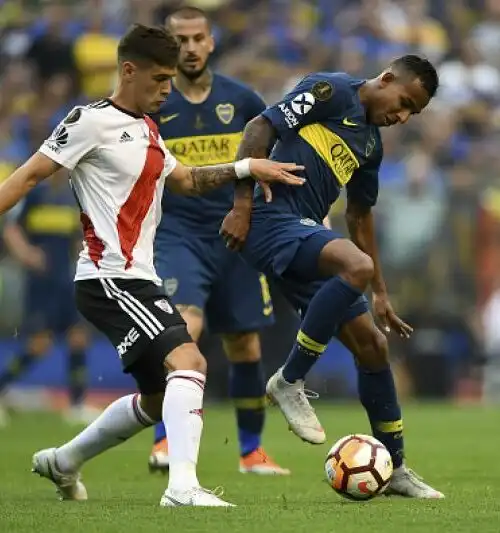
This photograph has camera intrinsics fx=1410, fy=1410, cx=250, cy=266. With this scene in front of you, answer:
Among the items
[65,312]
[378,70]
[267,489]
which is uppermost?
[378,70]

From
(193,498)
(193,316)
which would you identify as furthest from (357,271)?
(193,316)

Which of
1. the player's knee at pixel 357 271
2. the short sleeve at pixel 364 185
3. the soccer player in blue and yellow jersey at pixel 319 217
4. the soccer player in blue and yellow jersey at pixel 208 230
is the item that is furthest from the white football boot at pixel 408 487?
the soccer player in blue and yellow jersey at pixel 208 230

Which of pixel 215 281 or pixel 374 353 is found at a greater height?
pixel 215 281

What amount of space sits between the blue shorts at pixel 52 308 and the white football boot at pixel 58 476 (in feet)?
24.9

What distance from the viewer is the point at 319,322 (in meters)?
7.10

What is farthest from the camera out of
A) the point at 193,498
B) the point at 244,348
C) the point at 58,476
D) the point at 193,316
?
the point at 244,348

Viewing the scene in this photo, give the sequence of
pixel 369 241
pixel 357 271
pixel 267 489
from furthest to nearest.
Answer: pixel 369 241 → pixel 267 489 → pixel 357 271

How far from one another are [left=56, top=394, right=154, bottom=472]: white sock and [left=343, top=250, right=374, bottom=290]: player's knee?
4.04 ft

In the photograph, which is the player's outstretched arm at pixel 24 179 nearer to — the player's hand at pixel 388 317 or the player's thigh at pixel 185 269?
the player's hand at pixel 388 317

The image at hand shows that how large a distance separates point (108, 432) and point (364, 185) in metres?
2.02

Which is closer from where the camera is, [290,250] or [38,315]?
[290,250]

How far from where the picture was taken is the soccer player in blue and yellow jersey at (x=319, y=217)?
7.18 m

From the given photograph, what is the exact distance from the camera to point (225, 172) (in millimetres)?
7137

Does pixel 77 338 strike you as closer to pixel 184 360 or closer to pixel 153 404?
pixel 153 404
